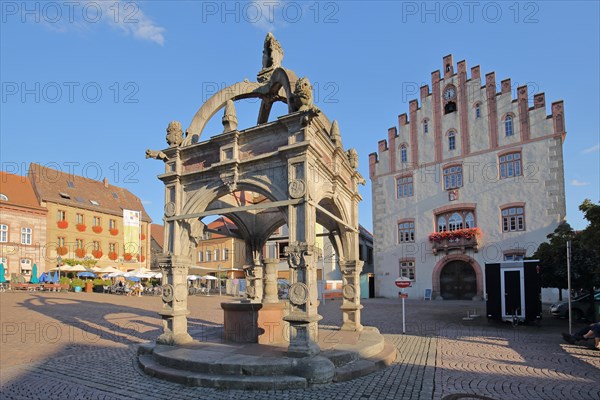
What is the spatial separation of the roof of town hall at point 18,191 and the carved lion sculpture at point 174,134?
3564cm

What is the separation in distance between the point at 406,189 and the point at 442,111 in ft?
19.0

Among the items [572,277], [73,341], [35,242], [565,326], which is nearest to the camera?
[73,341]

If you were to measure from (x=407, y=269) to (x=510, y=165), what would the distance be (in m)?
9.44

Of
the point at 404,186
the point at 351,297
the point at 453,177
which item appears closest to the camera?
the point at 351,297

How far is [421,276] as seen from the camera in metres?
29.2

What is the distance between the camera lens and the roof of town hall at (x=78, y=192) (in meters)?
41.9

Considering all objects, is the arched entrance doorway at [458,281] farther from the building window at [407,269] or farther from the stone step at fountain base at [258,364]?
the stone step at fountain base at [258,364]

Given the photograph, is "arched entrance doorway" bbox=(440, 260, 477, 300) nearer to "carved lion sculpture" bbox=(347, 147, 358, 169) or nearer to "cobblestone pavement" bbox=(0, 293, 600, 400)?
"cobblestone pavement" bbox=(0, 293, 600, 400)

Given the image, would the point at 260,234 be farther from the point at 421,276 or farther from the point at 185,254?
the point at 421,276

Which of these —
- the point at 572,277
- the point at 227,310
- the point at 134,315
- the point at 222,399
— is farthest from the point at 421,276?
the point at 222,399

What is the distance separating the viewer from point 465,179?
28.0 meters

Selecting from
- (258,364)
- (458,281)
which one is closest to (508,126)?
(458,281)

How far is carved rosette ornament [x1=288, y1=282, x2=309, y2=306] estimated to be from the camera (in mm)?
7309

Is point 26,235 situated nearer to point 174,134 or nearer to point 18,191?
point 18,191
